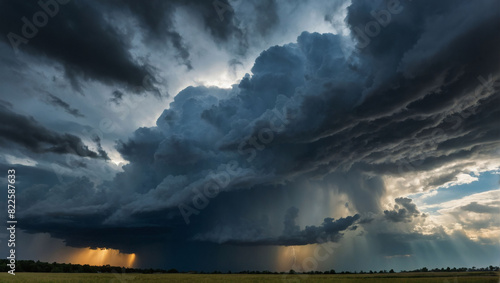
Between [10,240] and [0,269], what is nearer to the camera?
[10,240]

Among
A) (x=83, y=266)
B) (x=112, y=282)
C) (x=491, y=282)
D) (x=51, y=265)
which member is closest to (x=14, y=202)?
(x=112, y=282)

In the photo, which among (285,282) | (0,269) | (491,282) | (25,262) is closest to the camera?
(491,282)

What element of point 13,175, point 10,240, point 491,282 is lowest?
point 491,282

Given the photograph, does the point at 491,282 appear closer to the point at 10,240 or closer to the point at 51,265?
the point at 10,240

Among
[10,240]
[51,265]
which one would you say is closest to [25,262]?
[51,265]

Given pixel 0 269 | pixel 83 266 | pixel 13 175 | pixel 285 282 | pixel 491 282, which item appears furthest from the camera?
pixel 83 266

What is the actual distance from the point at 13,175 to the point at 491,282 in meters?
98.3

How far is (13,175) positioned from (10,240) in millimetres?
10584

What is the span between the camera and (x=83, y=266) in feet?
639

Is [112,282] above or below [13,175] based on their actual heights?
below

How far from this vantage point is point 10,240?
48.0 metres

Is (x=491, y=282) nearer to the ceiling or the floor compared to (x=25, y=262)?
nearer to the floor

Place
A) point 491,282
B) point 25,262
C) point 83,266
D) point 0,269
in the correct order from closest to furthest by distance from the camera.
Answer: point 491,282
point 0,269
point 25,262
point 83,266

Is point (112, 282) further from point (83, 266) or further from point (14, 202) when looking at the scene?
point (83, 266)
